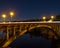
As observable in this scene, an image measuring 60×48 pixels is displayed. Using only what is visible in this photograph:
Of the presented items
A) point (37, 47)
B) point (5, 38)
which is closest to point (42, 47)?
point (37, 47)

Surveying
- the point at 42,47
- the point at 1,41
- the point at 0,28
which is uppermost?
the point at 0,28

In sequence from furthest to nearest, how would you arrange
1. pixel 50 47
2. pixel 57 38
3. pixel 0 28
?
pixel 57 38, pixel 50 47, pixel 0 28

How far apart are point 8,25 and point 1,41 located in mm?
2215

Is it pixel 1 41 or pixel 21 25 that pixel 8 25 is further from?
pixel 21 25

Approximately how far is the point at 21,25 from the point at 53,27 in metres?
20.0

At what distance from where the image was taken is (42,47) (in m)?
47.1

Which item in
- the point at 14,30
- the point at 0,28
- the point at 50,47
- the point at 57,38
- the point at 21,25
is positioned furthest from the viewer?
the point at 57,38

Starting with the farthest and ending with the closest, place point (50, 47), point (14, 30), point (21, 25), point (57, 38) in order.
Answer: point (57, 38) → point (50, 47) → point (21, 25) → point (14, 30)

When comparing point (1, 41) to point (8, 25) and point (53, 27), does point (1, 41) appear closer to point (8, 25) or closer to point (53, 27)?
point (8, 25)

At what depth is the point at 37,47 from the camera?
47.1 meters

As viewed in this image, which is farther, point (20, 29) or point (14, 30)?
point (20, 29)

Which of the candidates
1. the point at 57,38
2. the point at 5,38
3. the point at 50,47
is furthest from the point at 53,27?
the point at 5,38

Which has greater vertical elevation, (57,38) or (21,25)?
(21,25)

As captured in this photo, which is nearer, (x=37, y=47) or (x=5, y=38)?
(x=5, y=38)
